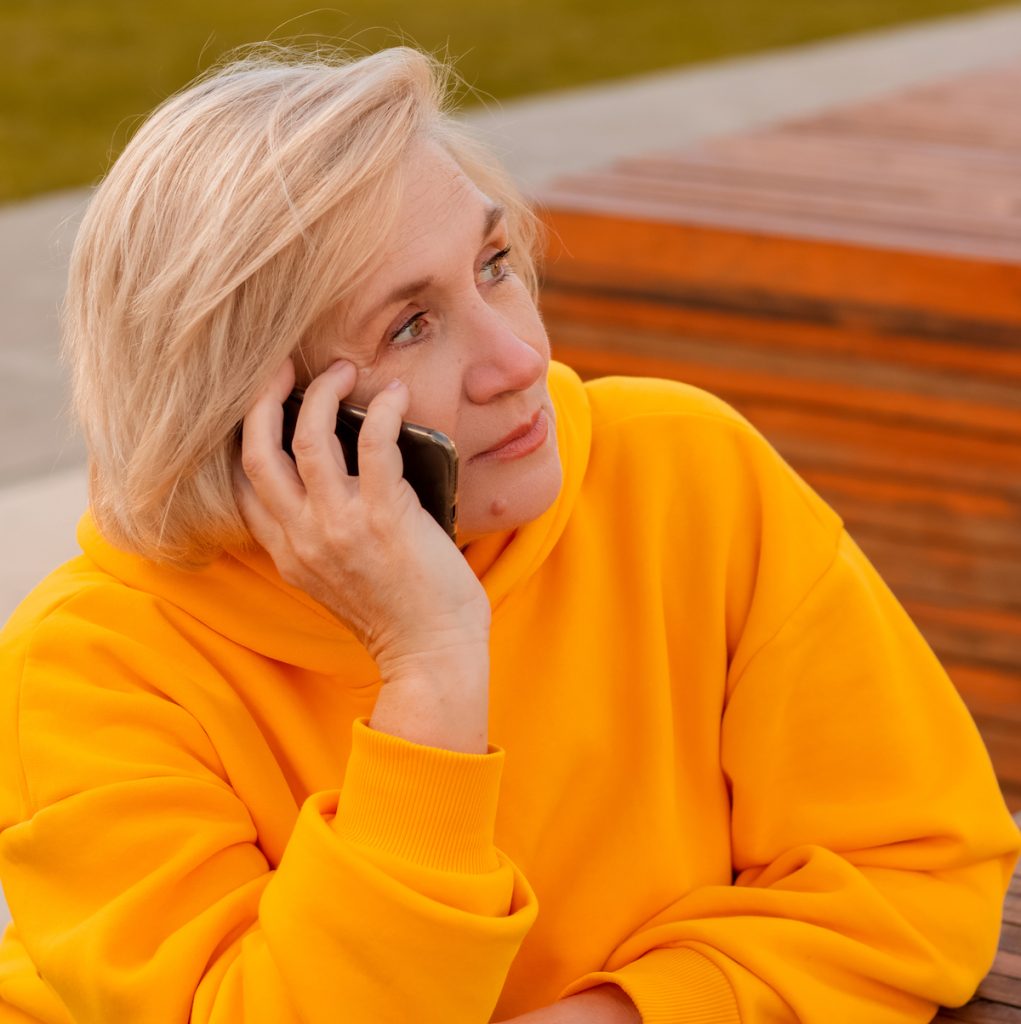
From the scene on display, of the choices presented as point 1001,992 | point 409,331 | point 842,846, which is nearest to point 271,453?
point 409,331

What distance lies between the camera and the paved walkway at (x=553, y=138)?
3971 millimetres

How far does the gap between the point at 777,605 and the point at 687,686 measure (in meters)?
0.16

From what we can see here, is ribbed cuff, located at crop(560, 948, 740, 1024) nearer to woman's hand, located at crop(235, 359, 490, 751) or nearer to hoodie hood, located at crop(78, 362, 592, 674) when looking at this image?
woman's hand, located at crop(235, 359, 490, 751)

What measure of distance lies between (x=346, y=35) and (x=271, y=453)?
12.1 meters

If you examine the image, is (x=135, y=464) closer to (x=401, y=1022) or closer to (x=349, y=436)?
→ (x=349, y=436)

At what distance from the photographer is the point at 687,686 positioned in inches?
81.5

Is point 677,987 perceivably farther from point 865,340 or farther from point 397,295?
point 865,340

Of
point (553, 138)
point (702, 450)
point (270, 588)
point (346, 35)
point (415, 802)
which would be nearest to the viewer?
point (415, 802)

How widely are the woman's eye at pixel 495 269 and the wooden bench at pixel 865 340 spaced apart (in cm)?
206

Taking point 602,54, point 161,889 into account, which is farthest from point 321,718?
point 602,54

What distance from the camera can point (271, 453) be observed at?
1780mm

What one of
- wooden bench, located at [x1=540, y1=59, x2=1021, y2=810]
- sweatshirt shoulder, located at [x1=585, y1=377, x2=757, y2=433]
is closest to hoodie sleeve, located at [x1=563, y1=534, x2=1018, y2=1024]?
sweatshirt shoulder, located at [x1=585, y1=377, x2=757, y2=433]

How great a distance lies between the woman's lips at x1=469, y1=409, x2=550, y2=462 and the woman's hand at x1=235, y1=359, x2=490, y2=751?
0.40 feet

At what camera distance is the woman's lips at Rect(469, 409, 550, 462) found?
73.8 inches
